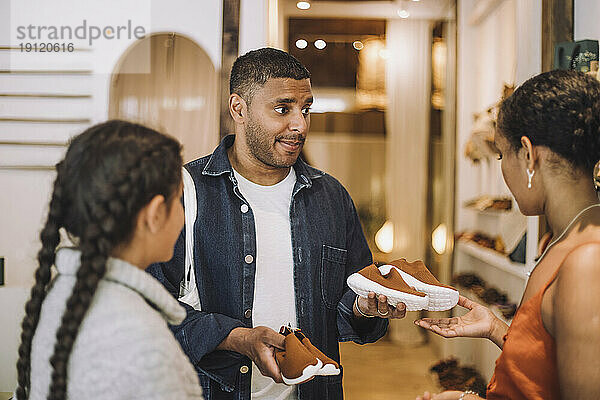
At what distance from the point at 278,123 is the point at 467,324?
0.76 metres

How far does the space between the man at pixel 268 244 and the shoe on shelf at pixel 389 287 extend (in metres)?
0.10

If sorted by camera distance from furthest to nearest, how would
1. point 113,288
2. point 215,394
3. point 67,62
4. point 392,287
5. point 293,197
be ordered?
point 67,62
point 293,197
point 215,394
point 392,287
point 113,288

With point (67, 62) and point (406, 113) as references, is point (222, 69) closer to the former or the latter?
point (67, 62)

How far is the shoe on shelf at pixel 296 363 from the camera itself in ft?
4.34

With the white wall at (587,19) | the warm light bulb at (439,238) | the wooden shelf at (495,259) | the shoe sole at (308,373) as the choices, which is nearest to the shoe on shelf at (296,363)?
the shoe sole at (308,373)

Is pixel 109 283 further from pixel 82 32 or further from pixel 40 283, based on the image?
pixel 82 32

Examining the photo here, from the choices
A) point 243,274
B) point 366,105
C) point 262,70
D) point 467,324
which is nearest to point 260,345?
point 243,274

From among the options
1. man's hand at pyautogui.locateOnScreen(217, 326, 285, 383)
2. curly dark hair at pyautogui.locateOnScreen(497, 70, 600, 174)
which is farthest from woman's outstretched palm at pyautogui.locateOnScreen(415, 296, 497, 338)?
curly dark hair at pyautogui.locateOnScreen(497, 70, 600, 174)

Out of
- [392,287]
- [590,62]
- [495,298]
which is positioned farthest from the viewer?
[495,298]

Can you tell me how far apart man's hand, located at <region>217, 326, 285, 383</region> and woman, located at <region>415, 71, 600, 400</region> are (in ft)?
1.32

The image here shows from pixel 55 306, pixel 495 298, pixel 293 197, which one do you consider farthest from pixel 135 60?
pixel 495 298

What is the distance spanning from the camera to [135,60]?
2336 mm

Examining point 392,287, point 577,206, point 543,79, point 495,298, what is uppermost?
point 543,79

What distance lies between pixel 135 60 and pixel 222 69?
1.09ft
